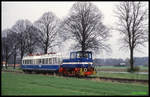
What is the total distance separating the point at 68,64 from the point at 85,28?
15.5 metres

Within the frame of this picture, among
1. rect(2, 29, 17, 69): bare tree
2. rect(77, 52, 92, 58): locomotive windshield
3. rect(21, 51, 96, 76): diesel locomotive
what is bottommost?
rect(21, 51, 96, 76): diesel locomotive

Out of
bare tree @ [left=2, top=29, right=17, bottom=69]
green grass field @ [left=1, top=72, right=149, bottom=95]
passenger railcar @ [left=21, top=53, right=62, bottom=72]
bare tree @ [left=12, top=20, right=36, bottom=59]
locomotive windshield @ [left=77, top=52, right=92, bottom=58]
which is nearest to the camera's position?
green grass field @ [left=1, top=72, right=149, bottom=95]

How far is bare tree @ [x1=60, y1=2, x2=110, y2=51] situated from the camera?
4916cm

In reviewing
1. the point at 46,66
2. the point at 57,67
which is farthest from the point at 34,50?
the point at 57,67

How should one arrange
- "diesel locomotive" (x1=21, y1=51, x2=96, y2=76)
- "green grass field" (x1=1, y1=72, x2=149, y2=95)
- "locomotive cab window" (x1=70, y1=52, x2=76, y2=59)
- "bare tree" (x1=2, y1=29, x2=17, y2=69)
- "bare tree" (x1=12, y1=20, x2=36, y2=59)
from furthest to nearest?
"bare tree" (x1=2, y1=29, x2=17, y2=69) < "bare tree" (x1=12, y1=20, x2=36, y2=59) < "locomotive cab window" (x1=70, y1=52, x2=76, y2=59) < "diesel locomotive" (x1=21, y1=51, x2=96, y2=76) < "green grass field" (x1=1, y1=72, x2=149, y2=95)

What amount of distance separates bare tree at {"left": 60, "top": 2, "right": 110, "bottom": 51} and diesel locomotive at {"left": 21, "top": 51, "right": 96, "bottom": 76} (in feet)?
26.7

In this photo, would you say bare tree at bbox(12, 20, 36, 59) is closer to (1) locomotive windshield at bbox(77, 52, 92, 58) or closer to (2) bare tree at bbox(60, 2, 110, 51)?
(2) bare tree at bbox(60, 2, 110, 51)

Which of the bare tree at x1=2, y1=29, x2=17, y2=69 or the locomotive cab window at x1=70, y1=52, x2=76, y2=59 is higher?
the bare tree at x1=2, y1=29, x2=17, y2=69

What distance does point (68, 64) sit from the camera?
3612 centimetres

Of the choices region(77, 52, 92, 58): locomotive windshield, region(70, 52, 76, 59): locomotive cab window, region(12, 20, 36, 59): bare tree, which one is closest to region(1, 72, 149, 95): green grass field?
region(77, 52, 92, 58): locomotive windshield

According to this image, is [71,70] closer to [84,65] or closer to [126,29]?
[84,65]

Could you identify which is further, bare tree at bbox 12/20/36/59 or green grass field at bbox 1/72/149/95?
bare tree at bbox 12/20/36/59

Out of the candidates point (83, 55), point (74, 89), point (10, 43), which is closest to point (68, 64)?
point (83, 55)

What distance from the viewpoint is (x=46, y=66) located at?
139ft
